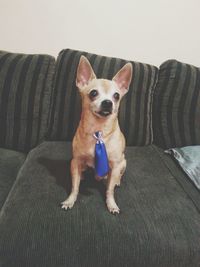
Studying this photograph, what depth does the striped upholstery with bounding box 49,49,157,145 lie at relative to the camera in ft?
5.15

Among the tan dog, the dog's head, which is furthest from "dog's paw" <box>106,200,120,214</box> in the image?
the dog's head

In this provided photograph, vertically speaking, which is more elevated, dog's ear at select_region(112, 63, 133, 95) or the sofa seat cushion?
dog's ear at select_region(112, 63, 133, 95)

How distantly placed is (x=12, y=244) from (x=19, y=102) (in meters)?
0.84

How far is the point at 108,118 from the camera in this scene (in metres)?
1.12

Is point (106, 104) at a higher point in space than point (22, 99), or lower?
higher

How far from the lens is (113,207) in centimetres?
106

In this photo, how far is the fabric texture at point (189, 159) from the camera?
133 centimetres

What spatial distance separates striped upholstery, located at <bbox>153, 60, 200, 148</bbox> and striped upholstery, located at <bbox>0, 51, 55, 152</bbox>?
652 mm

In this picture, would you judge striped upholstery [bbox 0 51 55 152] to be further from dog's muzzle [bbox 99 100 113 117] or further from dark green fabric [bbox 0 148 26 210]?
dog's muzzle [bbox 99 100 113 117]

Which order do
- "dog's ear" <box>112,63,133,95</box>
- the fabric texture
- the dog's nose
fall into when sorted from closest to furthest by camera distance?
the dog's nose
"dog's ear" <box>112,63,133,95</box>
the fabric texture

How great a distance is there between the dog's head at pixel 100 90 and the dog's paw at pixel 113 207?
1.04ft

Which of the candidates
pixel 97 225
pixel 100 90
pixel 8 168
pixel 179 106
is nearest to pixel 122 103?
pixel 179 106

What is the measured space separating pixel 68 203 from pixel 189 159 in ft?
2.25

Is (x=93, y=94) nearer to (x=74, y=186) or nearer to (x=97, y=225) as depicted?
(x=74, y=186)
